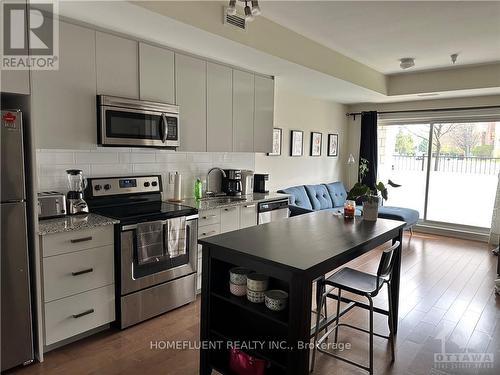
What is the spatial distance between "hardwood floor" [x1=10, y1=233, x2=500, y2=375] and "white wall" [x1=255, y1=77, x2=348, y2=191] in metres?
2.29

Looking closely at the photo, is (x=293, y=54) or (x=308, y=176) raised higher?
(x=293, y=54)

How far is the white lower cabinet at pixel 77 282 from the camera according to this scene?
2379mm

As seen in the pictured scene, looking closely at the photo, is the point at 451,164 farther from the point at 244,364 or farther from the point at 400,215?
the point at 244,364

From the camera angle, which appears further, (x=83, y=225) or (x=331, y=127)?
(x=331, y=127)

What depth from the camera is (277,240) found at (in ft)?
7.00

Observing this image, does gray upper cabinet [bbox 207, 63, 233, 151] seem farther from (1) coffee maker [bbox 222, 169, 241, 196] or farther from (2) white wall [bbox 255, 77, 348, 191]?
(2) white wall [bbox 255, 77, 348, 191]

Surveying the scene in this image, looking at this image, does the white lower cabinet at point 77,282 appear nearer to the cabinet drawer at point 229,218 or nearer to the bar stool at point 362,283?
the cabinet drawer at point 229,218

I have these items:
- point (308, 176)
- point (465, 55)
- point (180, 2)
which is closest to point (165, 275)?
point (180, 2)

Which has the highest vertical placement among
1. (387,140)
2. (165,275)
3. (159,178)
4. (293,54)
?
(293,54)

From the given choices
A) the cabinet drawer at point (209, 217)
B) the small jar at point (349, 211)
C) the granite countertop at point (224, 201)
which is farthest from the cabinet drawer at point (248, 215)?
the small jar at point (349, 211)

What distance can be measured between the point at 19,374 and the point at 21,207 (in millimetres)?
1078

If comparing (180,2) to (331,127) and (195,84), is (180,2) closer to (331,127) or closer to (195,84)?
(195,84)

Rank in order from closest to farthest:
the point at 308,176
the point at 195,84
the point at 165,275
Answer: the point at 165,275 → the point at 195,84 → the point at 308,176

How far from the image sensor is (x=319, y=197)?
19.1 ft
